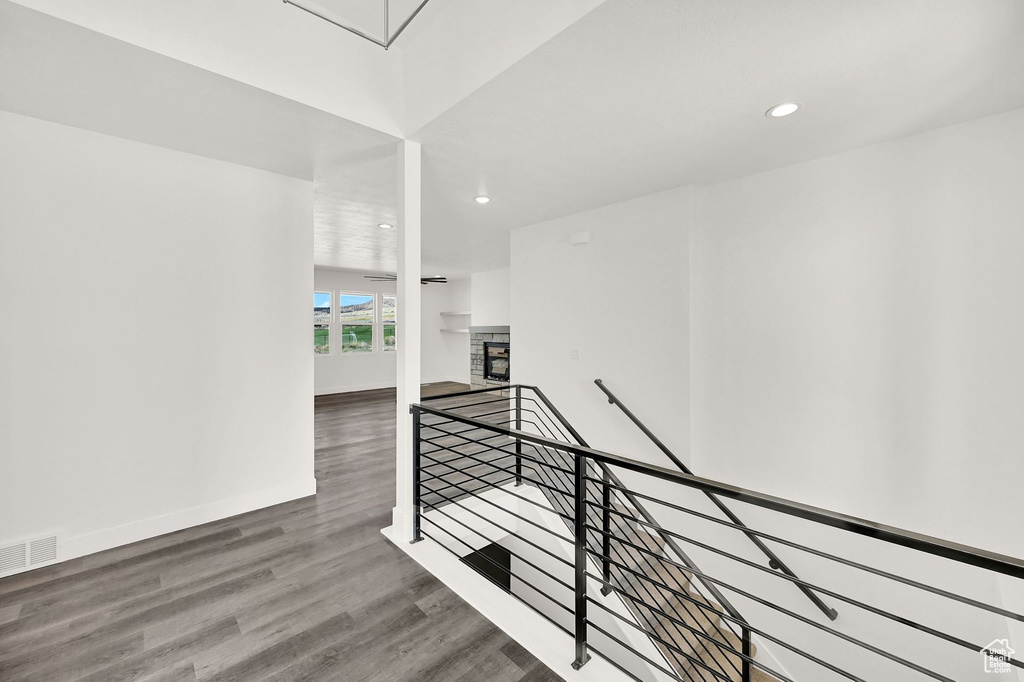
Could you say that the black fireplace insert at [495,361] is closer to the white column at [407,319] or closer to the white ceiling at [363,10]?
the white column at [407,319]

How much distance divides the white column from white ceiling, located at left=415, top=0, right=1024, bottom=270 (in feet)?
0.79

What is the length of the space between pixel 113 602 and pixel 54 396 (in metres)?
1.17

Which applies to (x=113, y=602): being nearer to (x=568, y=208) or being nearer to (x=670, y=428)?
(x=670, y=428)

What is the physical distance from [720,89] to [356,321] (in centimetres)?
803

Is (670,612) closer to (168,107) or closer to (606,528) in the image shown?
(606,528)

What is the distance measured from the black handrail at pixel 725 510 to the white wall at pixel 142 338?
253 cm

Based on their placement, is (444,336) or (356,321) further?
(444,336)

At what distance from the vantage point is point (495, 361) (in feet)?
29.0

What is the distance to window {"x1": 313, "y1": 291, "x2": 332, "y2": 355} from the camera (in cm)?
841

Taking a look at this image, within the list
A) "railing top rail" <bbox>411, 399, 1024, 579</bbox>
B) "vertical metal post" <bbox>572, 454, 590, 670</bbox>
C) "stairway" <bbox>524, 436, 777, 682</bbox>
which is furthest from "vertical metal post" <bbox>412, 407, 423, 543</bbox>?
"railing top rail" <bbox>411, 399, 1024, 579</bbox>

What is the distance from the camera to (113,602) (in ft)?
6.97

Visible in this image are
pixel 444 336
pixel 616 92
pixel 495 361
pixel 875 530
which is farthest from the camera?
pixel 444 336

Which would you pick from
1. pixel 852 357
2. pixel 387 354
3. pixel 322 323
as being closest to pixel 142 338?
pixel 852 357

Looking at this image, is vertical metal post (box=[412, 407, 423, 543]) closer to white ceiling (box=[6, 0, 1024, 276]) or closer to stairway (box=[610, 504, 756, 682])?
stairway (box=[610, 504, 756, 682])
